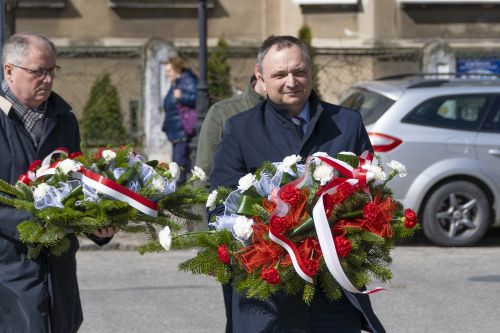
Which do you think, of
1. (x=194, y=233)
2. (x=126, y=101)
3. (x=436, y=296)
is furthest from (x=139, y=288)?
(x=126, y=101)

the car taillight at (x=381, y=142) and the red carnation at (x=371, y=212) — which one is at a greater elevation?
the red carnation at (x=371, y=212)

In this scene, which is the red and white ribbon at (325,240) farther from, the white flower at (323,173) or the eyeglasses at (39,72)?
the eyeglasses at (39,72)

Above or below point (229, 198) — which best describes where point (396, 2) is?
above

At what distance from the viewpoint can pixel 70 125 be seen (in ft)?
18.6

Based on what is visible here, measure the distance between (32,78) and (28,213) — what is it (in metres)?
0.62

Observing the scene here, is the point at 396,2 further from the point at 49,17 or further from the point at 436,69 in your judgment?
the point at 49,17

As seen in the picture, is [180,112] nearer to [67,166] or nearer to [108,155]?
[108,155]

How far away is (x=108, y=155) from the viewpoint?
5375mm

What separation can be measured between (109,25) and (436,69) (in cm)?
561

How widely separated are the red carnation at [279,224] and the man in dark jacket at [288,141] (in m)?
0.41

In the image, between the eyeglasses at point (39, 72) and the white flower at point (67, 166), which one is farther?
the eyeglasses at point (39, 72)

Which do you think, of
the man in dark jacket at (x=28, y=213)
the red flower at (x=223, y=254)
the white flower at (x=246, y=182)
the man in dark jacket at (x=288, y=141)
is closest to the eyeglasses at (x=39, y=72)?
the man in dark jacket at (x=28, y=213)

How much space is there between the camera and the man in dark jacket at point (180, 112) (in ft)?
49.6

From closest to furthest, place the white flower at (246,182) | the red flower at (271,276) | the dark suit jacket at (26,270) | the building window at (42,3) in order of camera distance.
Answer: the red flower at (271,276)
the white flower at (246,182)
the dark suit jacket at (26,270)
the building window at (42,3)
